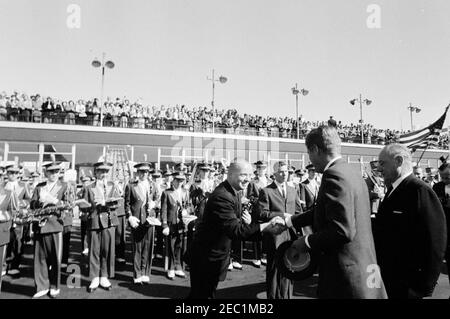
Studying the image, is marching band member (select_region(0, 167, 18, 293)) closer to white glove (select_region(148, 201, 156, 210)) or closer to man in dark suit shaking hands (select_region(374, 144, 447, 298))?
white glove (select_region(148, 201, 156, 210))

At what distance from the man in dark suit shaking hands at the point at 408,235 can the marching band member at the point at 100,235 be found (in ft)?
16.8

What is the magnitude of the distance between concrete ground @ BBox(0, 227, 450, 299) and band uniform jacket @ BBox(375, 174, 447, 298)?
3.09m

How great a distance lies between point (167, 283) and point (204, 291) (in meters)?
3.06

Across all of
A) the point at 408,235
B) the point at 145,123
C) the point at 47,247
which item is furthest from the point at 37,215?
the point at 145,123

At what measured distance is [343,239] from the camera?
6.95 feet

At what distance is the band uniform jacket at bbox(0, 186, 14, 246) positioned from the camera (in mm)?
5316

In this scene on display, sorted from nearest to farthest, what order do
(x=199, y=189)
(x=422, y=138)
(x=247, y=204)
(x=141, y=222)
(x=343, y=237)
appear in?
(x=343, y=237)
(x=141, y=222)
(x=247, y=204)
(x=199, y=189)
(x=422, y=138)

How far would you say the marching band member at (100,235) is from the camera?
237 inches

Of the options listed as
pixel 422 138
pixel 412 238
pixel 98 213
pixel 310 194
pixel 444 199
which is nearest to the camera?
pixel 412 238

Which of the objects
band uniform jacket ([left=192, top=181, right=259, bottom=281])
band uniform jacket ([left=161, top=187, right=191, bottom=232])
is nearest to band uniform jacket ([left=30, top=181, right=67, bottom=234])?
band uniform jacket ([left=161, top=187, right=191, bottom=232])

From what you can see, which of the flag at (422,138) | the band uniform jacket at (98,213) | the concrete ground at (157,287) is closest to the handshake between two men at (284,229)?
the concrete ground at (157,287)

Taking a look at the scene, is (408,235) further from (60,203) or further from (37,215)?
(37,215)

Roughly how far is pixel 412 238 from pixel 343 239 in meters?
1.12

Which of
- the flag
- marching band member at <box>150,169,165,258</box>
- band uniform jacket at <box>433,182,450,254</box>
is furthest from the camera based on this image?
the flag
